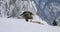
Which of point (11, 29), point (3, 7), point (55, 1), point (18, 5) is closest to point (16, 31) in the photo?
point (11, 29)

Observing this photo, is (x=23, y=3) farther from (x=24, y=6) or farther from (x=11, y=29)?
(x=11, y=29)

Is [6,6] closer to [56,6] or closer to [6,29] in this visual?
[56,6]

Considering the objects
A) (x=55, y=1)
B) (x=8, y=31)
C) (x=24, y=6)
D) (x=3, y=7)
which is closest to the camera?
(x=8, y=31)

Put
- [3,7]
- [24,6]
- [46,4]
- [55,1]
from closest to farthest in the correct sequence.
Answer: [3,7], [24,6], [55,1], [46,4]

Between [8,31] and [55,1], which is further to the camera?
[55,1]

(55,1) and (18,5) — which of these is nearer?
(18,5)

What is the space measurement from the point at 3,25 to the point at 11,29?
36mm

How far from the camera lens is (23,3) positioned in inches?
97.0

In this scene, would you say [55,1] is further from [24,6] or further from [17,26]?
[17,26]

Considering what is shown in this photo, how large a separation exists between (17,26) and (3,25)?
1.6 inches

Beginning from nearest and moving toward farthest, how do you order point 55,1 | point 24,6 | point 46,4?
point 24,6
point 55,1
point 46,4

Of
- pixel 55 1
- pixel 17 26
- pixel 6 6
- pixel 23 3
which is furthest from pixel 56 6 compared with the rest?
pixel 17 26

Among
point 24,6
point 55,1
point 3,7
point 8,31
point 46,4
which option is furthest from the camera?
point 46,4

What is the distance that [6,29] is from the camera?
0.35m
